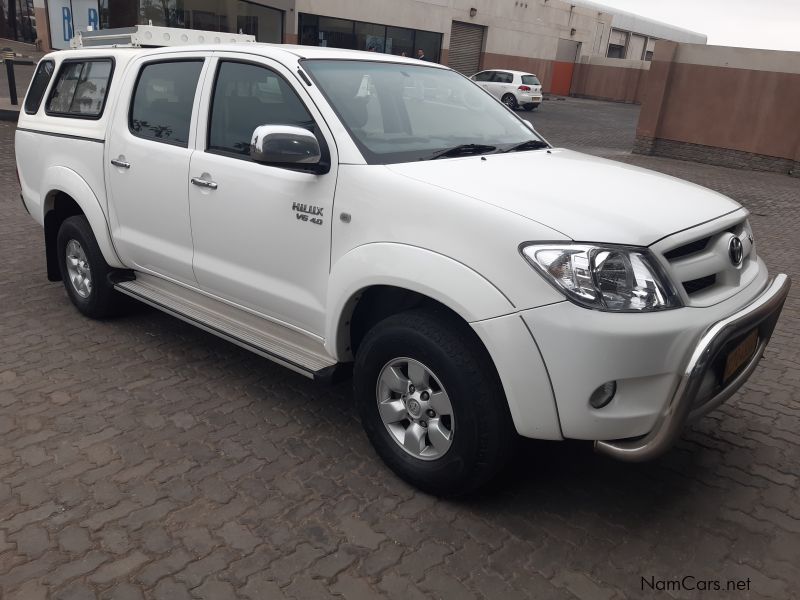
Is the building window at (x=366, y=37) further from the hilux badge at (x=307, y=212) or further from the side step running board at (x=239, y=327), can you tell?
the hilux badge at (x=307, y=212)

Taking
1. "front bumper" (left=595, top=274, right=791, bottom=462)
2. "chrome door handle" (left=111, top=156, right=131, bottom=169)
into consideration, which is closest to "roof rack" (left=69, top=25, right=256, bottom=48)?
"chrome door handle" (left=111, top=156, right=131, bottom=169)

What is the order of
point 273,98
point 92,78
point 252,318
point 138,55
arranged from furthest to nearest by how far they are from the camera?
point 92,78 → point 138,55 → point 252,318 → point 273,98

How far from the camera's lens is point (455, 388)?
8.95 feet

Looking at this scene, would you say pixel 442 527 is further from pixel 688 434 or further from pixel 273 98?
pixel 273 98

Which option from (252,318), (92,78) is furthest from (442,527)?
(92,78)

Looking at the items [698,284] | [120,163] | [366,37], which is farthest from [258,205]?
[366,37]

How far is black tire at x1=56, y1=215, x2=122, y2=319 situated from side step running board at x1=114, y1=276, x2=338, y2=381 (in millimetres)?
204

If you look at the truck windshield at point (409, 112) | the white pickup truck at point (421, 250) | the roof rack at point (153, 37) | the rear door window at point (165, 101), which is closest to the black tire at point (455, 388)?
the white pickup truck at point (421, 250)

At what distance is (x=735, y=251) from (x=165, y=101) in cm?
326

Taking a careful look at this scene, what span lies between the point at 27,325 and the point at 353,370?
9.49 ft

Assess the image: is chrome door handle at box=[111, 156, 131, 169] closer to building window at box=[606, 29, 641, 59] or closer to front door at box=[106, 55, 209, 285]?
front door at box=[106, 55, 209, 285]

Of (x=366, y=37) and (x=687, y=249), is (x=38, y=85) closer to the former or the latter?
(x=687, y=249)

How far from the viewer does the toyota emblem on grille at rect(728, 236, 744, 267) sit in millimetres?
2920

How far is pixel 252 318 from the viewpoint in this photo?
149 inches
